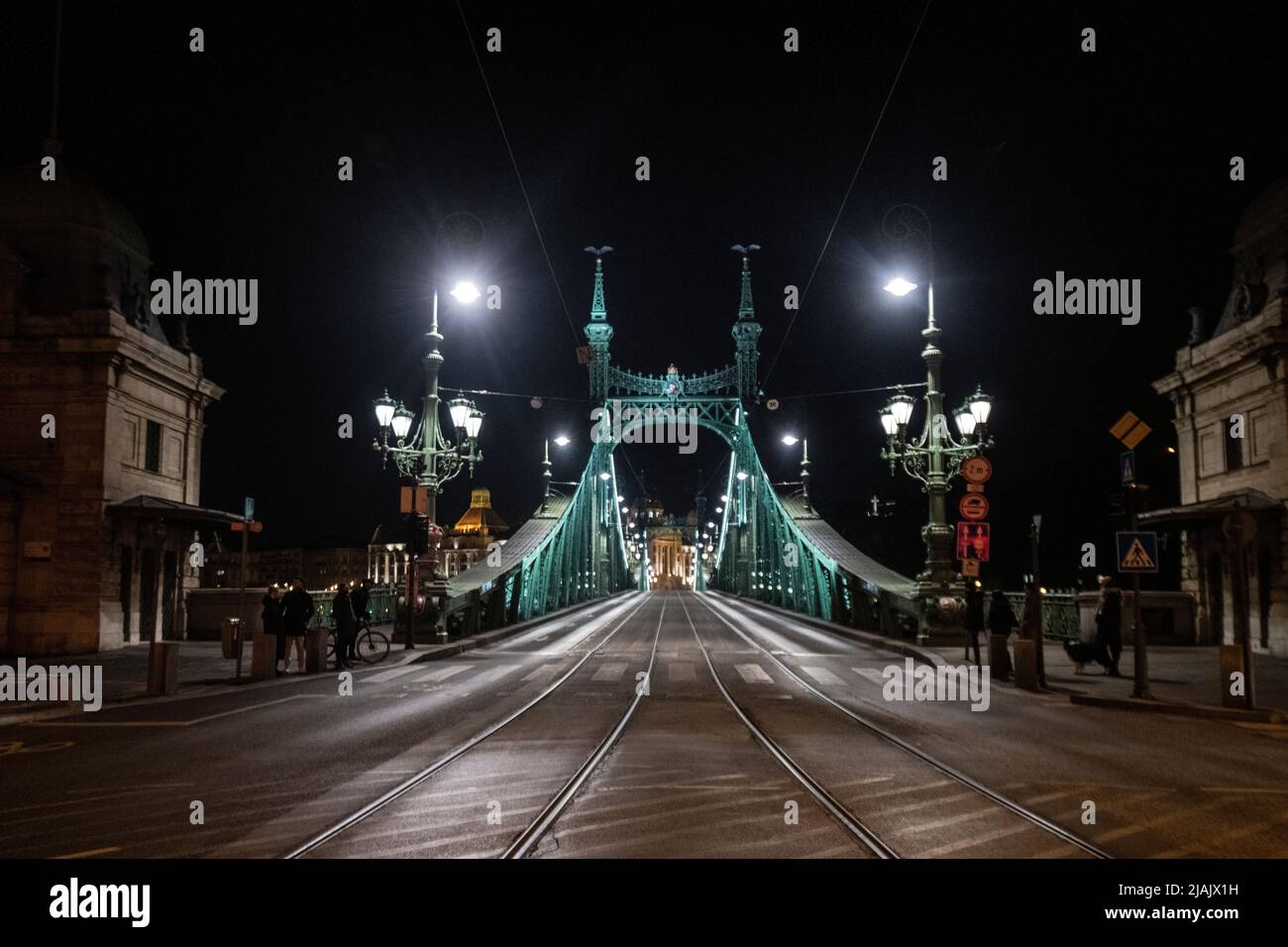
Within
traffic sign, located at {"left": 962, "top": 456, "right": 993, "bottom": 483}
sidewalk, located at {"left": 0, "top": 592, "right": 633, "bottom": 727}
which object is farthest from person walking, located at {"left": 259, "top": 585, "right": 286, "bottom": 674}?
traffic sign, located at {"left": 962, "top": 456, "right": 993, "bottom": 483}

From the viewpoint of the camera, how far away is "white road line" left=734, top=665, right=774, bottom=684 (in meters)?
17.5

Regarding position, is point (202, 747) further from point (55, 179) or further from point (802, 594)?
point (802, 594)

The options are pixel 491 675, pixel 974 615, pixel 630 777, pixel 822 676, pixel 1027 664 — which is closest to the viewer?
pixel 630 777

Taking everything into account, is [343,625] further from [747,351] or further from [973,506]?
[747,351]

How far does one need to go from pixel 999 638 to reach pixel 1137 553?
3.66 metres

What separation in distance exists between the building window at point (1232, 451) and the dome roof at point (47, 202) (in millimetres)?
27838

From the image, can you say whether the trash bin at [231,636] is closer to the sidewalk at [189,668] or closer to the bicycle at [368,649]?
the sidewalk at [189,668]

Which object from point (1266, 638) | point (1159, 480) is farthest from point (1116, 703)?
point (1159, 480)

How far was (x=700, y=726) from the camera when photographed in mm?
11797

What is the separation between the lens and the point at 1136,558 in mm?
14461
